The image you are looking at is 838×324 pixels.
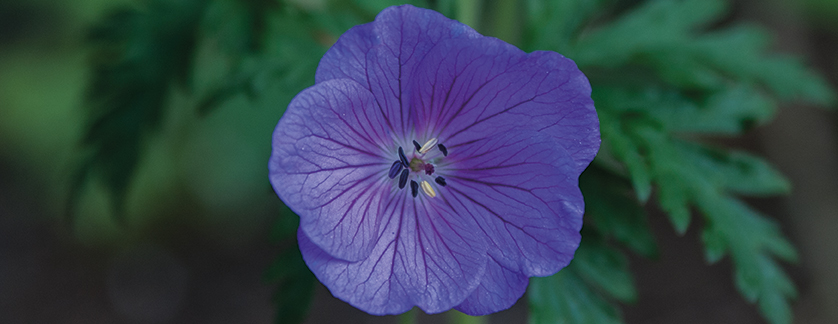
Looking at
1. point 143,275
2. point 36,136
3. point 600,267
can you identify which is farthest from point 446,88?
point 36,136

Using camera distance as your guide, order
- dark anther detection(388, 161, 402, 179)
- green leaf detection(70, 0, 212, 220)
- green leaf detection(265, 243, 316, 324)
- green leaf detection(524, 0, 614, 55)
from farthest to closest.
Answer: green leaf detection(70, 0, 212, 220)
green leaf detection(524, 0, 614, 55)
green leaf detection(265, 243, 316, 324)
dark anther detection(388, 161, 402, 179)

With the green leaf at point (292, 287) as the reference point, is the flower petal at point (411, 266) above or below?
above

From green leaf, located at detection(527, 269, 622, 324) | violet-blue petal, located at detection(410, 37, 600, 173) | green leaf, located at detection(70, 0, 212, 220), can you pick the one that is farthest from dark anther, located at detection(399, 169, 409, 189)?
green leaf, located at detection(70, 0, 212, 220)

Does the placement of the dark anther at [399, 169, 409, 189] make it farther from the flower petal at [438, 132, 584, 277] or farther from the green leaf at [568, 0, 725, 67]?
the green leaf at [568, 0, 725, 67]

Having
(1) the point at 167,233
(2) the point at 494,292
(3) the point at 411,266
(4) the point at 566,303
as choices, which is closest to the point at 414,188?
(3) the point at 411,266

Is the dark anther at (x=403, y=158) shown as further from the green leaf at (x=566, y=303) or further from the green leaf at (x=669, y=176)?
the green leaf at (x=669, y=176)

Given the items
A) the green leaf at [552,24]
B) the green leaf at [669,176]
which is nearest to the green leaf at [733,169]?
the green leaf at [669,176]
